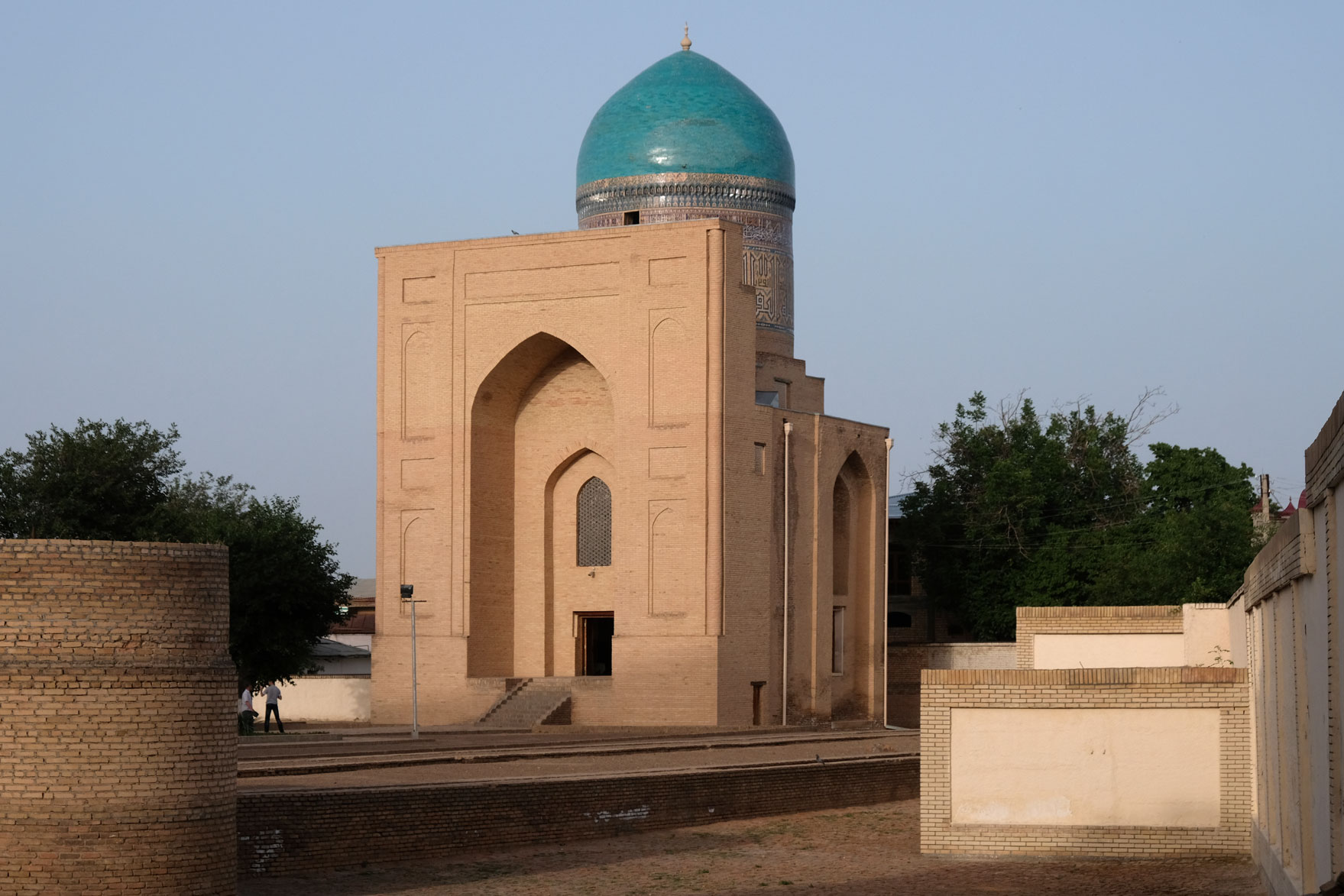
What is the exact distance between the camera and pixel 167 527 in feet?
92.1

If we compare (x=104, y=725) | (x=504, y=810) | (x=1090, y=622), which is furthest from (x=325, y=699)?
(x=104, y=725)

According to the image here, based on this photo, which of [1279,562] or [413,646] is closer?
[1279,562]

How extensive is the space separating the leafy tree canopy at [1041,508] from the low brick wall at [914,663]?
1.65m

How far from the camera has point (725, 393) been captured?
2783 cm

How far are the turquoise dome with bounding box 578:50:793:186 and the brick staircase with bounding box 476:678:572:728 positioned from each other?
908cm

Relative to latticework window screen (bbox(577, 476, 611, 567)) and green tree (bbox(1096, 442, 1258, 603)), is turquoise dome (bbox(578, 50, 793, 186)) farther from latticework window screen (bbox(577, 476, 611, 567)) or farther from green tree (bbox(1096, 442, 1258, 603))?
green tree (bbox(1096, 442, 1258, 603))

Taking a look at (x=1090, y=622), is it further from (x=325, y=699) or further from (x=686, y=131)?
(x=325, y=699)

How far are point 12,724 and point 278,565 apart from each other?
58.8ft

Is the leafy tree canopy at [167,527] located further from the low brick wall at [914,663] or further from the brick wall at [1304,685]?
the brick wall at [1304,685]

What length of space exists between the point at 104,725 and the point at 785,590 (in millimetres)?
18428

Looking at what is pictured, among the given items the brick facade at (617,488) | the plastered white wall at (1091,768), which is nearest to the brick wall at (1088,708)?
the plastered white wall at (1091,768)

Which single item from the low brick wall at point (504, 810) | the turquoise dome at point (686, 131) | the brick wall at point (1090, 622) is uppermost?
the turquoise dome at point (686, 131)

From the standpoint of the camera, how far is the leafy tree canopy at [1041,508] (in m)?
35.2

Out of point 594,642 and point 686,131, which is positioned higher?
point 686,131
